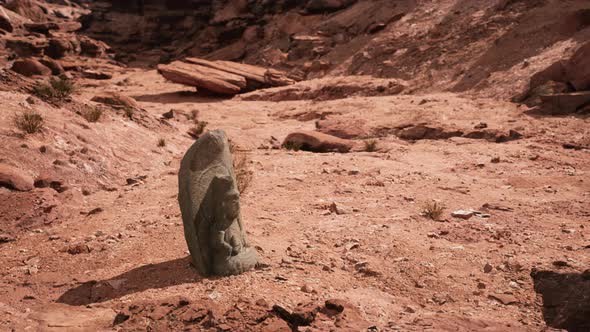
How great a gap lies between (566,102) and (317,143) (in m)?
4.96

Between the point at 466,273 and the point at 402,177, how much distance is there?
120 inches

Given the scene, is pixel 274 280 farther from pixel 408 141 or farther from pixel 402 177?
pixel 408 141

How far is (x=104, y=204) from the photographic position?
243 inches

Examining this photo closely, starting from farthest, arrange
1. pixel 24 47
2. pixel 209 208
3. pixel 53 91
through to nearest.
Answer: pixel 24 47 < pixel 53 91 < pixel 209 208

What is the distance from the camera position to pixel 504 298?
3.93 m

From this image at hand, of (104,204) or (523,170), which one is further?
(523,170)

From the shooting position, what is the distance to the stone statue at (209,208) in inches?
160

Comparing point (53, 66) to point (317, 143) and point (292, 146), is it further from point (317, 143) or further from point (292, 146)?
point (317, 143)

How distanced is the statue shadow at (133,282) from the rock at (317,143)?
5.22 meters

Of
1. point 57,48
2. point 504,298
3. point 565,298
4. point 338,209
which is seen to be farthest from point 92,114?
point 57,48

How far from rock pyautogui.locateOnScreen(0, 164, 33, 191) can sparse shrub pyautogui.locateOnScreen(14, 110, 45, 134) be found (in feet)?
3.14

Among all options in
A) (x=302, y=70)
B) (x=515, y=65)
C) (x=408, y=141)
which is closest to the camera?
(x=408, y=141)

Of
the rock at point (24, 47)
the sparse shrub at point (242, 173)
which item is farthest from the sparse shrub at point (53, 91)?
the rock at point (24, 47)

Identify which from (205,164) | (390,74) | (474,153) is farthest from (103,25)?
(205,164)
